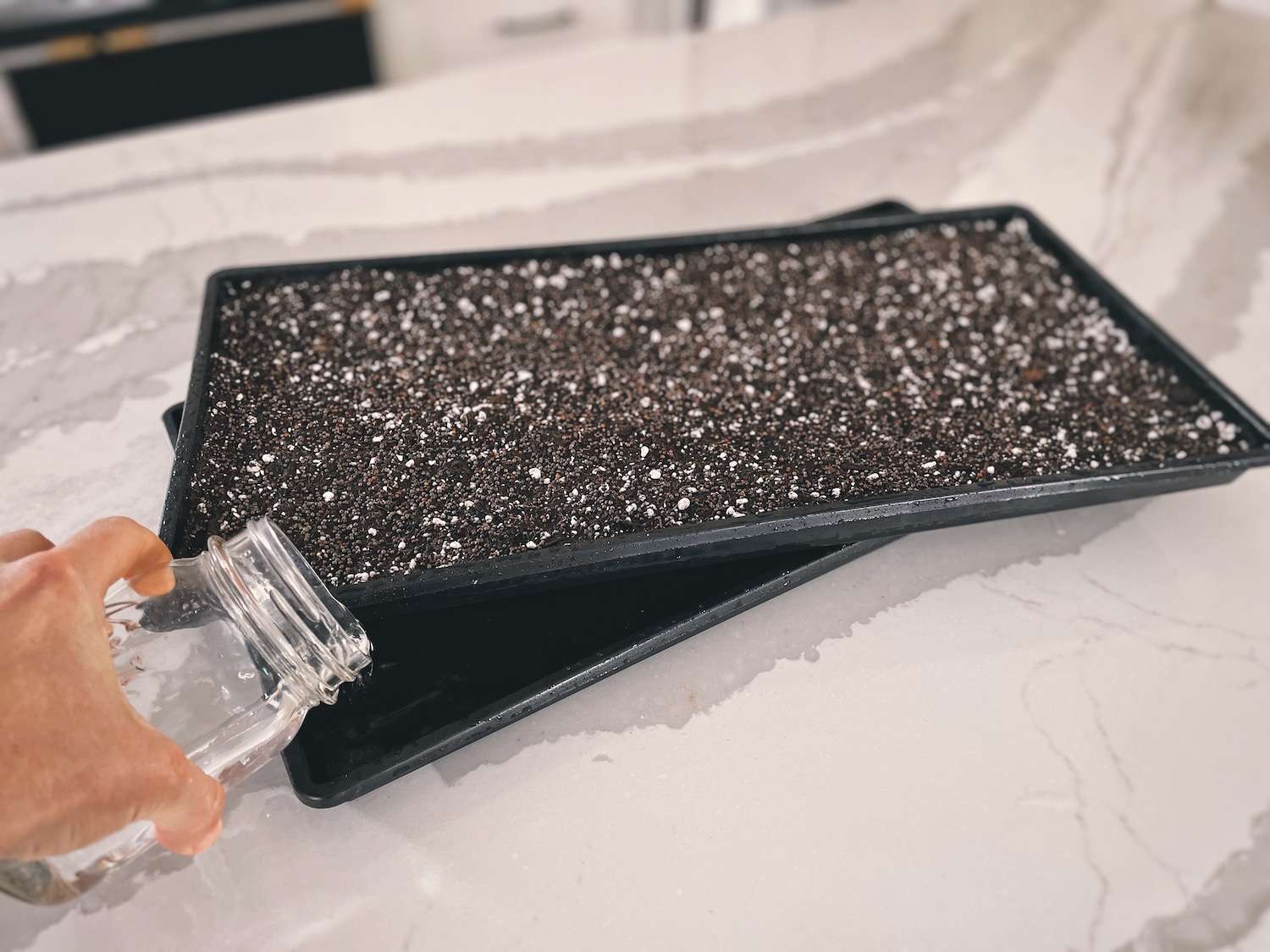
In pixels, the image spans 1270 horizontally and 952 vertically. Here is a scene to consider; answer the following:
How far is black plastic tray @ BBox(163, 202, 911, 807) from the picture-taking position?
21.8 inches

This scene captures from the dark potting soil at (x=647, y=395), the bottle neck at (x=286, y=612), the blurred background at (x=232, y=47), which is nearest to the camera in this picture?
the bottle neck at (x=286, y=612)

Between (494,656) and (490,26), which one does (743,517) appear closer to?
(494,656)

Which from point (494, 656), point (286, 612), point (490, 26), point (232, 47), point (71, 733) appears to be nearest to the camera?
point (71, 733)

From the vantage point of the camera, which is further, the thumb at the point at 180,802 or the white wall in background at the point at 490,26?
the white wall in background at the point at 490,26

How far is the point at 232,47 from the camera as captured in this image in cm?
185

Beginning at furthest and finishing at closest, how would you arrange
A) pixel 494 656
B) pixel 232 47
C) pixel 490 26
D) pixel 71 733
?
pixel 490 26 → pixel 232 47 → pixel 494 656 → pixel 71 733

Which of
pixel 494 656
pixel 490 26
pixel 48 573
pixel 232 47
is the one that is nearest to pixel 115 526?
pixel 48 573

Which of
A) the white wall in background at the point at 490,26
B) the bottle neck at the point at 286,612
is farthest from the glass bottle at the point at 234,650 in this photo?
the white wall in background at the point at 490,26

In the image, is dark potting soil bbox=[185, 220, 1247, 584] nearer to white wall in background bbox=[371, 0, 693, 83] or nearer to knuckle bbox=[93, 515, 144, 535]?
knuckle bbox=[93, 515, 144, 535]

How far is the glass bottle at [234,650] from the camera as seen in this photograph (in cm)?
50

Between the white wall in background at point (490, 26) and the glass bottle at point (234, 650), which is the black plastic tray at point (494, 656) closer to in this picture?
the glass bottle at point (234, 650)

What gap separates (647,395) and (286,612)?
1.04 feet

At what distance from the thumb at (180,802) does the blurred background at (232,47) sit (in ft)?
4.76

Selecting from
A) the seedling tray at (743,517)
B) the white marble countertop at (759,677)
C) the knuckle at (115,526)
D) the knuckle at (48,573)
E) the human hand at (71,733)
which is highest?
the knuckle at (48,573)
